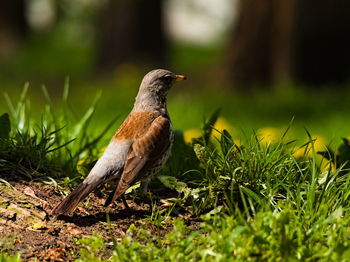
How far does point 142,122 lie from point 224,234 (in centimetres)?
142

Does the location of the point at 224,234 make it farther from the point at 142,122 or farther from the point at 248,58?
the point at 248,58

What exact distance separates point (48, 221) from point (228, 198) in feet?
3.76

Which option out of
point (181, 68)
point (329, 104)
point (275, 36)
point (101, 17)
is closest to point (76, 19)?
point (181, 68)

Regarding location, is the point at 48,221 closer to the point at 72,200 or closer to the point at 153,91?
the point at 72,200

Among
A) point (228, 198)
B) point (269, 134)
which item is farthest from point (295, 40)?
point (228, 198)

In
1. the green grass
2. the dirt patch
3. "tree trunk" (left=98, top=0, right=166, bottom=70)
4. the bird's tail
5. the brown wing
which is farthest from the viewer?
"tree trunk" (left=98, top=0, right=166, bottom=70)

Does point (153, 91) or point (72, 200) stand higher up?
point (153, 91)

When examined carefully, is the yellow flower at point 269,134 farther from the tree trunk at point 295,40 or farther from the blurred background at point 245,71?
the tree trunk at point 295,40

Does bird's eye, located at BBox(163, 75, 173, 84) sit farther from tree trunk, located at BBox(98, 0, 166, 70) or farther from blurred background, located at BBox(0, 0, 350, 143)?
tree trunk, located at BBox(98, 0, 166, 70)

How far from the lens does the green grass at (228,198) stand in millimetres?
3672

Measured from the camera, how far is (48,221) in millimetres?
4477

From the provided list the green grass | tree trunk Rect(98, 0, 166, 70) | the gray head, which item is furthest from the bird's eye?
tree trunk Rect(98, 0, 166, 70)

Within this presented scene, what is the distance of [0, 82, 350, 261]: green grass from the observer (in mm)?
3672

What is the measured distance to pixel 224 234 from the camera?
3670 mm
